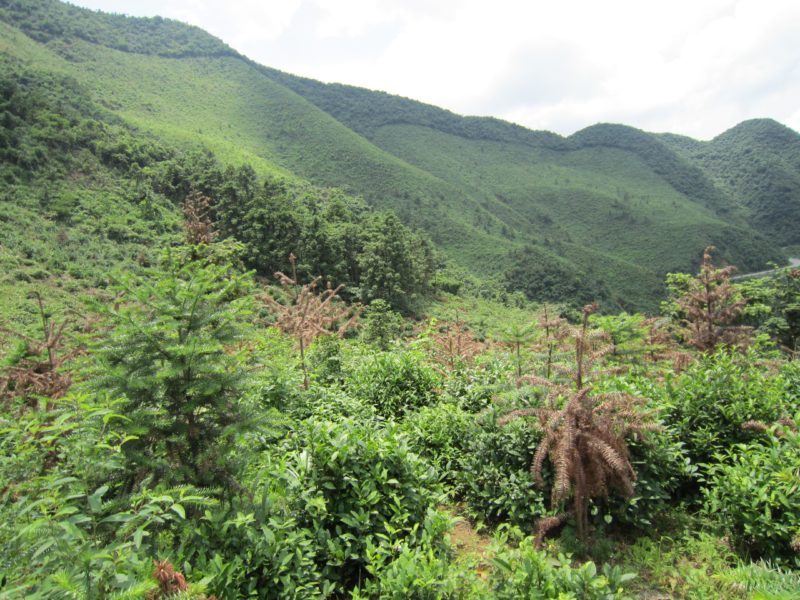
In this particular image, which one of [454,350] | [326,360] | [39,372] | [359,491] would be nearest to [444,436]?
[359,491]

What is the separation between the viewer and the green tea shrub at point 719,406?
4.16 meters

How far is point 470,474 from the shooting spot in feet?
13.8

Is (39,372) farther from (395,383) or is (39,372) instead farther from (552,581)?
(552,581)

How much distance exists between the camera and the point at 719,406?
4270 millimetres

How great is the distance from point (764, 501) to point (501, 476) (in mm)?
1970

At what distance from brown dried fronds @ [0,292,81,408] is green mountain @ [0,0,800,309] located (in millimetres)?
50609

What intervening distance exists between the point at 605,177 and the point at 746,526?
377 ft

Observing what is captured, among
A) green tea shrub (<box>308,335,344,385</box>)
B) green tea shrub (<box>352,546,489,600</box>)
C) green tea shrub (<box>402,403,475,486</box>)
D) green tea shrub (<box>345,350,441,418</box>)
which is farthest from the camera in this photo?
green tea shrub (<box>308,335,344,385</box>)

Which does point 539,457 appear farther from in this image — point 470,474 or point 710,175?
point 710,175

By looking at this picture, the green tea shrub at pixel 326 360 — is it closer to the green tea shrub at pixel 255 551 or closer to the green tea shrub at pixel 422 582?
the green tea shrub at pixel 255 551

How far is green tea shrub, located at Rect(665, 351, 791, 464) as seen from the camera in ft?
13.6

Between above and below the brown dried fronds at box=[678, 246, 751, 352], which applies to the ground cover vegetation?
below

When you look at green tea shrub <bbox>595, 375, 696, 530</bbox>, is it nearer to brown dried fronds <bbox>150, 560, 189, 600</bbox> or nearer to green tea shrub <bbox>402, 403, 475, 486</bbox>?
green tea shrub <bbox>402, 403, 475, 486</bbox>

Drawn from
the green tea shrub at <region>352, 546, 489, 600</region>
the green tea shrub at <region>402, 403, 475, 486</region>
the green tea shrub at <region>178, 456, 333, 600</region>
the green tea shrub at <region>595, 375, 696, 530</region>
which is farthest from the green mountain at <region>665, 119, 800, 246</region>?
the green tea shrub at <region>178, 456, 333, 600</region>
